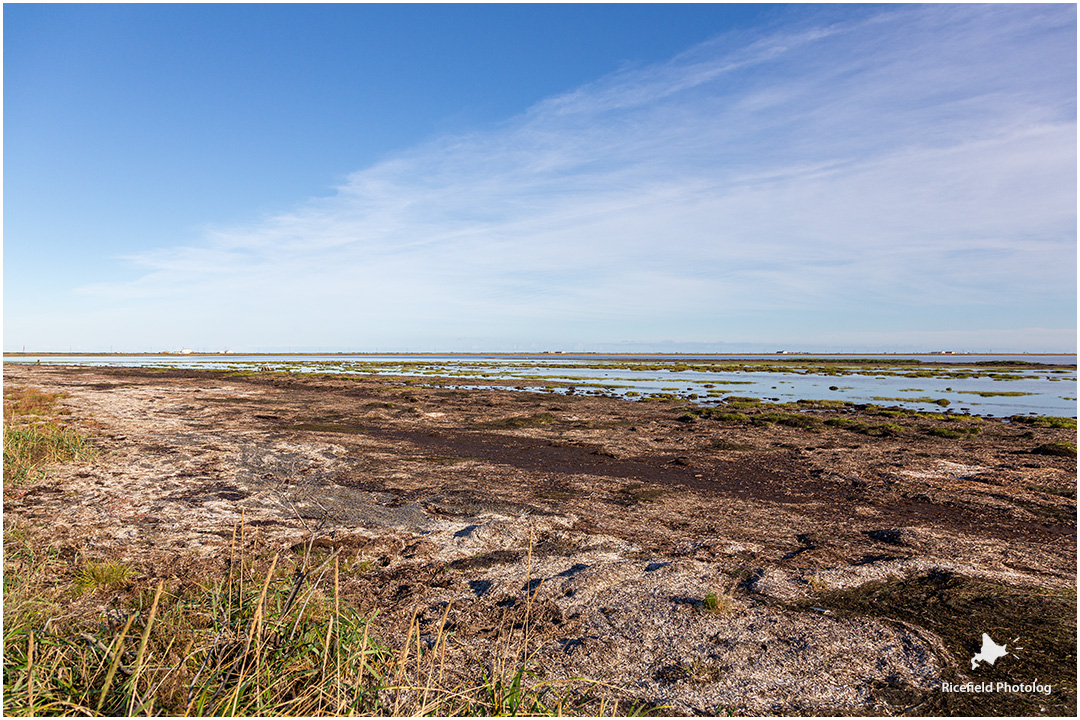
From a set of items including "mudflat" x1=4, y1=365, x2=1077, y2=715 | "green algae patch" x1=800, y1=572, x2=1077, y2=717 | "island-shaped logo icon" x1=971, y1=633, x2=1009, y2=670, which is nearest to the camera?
"green algae patch" x1=800, y1=572, x2=1077, y2=717

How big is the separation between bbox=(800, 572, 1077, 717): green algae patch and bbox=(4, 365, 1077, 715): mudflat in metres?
0.03

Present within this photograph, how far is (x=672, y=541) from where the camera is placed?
30.1 ft

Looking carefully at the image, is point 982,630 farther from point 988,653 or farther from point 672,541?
point 672,541

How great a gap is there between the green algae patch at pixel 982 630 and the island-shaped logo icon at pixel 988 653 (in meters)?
0.03

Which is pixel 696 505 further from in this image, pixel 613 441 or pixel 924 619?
pixel 613 441

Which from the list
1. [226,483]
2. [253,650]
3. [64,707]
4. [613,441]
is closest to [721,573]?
[253,650]

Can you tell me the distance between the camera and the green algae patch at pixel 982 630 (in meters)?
5.18

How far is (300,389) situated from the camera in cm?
4172

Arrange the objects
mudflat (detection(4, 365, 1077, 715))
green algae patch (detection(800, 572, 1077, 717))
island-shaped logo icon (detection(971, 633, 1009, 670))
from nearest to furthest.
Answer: green algae patch (detection(800, 572, 1077, 717))
mudflat (detection(4, 365, 1077, 715))
island-shaped logo icon (detection(971, 633, 1009, 670))

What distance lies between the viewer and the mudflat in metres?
5.69

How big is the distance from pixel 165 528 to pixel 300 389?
1354 inches

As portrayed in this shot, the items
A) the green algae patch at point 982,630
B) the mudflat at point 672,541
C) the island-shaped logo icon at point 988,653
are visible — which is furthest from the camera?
the island-shaped logo icon at point 988,653

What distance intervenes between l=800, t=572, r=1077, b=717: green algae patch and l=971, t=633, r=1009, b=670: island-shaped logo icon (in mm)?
32

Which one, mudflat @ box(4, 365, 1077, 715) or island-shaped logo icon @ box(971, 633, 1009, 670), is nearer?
mudflat @ box(4, 365, 1077, 715)
